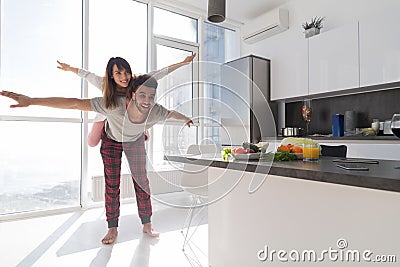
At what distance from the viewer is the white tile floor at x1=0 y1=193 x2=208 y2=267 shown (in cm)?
196

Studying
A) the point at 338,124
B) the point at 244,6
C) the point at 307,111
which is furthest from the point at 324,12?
the point at 338,124

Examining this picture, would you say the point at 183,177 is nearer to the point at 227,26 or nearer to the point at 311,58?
the point at 311,58

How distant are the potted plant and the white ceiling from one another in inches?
24.2

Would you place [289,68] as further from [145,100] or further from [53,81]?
[53,81]

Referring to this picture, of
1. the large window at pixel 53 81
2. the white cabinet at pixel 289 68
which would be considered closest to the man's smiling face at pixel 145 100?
the large window at pixel 53 81

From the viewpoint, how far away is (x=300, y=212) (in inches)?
45.8

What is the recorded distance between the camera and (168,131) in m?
1.52

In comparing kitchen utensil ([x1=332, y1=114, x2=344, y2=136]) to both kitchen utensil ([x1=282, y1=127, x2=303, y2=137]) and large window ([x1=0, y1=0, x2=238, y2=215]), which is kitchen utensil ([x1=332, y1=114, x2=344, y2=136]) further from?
large window ([x1=0, y1=0, x2=238, y2=215])

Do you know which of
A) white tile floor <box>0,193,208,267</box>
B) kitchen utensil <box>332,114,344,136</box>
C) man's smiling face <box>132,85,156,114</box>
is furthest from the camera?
kitchen utensil <box>332,114,344,136</box>

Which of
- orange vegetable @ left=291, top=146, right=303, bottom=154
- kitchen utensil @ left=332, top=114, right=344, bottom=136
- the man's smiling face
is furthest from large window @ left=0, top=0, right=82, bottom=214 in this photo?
kitchen utensil @ left=332, top=114, right=344, bottom=136

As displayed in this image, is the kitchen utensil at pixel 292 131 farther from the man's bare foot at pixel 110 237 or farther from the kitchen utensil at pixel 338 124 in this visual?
the man's bare foot at pixel 110 237

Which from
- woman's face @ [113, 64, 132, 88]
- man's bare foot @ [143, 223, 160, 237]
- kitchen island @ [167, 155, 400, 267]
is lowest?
man's bare foot @ [143, 223, 160, 237]

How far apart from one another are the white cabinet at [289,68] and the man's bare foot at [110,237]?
2.68 metres

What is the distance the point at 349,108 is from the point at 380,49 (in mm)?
784
